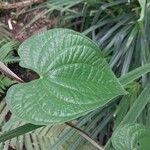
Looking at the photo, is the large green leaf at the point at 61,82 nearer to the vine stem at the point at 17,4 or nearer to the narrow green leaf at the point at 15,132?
the narrow green leaf at the point at 15,132

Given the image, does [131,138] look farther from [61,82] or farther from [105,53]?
[105,53]

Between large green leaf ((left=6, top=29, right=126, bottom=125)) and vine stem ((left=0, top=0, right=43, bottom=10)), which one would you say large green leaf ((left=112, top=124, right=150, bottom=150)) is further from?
vine stem ((left=0, top=0, right=43, bottom=10))

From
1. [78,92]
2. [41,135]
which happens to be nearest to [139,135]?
[78,92]

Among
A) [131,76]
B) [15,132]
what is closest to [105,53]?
[131,76]

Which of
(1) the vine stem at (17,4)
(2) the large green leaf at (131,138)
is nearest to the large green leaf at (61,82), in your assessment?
(2) the large green leaf at (131,138)

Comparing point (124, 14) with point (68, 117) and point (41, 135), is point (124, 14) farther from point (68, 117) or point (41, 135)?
point (68, 117)

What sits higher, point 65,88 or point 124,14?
point 65,88
